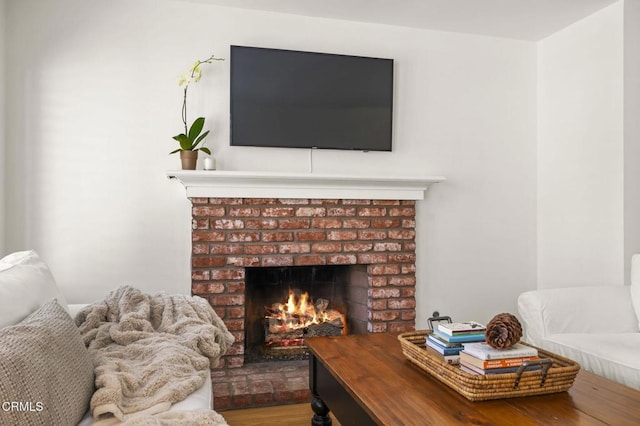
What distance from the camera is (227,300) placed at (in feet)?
10.1

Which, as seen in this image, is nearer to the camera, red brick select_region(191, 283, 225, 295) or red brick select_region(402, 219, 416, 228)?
red brick select_region(191, 283, 225, 295)

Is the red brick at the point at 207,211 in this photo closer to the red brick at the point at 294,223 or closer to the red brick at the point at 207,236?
the red brick at the point at 207,236

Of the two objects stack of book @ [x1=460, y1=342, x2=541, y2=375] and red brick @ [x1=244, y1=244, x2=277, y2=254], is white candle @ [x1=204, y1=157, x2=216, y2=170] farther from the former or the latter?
stack of book @ [x1=460, y1=342, x2=541, y2=375]

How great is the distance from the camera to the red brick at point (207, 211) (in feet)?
9.99

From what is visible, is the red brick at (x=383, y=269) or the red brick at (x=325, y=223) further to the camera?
the red brick at (x=383, y=269)

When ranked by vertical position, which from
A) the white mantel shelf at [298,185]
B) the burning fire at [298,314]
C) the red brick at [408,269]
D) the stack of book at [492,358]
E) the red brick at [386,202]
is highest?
the white mantel shelf at [298,185]

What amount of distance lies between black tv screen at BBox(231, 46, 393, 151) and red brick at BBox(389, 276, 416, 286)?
870 mm

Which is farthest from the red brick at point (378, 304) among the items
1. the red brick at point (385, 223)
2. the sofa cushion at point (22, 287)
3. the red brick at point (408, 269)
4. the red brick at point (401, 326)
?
the sofa cushion at point (22, 287)

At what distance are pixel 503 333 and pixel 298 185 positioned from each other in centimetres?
186

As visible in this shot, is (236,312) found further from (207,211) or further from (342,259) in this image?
(342,259)

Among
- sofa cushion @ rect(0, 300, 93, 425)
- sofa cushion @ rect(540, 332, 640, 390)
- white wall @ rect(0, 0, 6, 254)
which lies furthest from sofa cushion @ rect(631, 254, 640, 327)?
white wall @ rect(0, 0, 6, 254)

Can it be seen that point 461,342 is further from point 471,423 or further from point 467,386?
point 471,423

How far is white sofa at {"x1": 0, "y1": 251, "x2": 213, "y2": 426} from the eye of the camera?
3.49 ft

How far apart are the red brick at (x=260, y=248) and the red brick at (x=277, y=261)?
0.04m
